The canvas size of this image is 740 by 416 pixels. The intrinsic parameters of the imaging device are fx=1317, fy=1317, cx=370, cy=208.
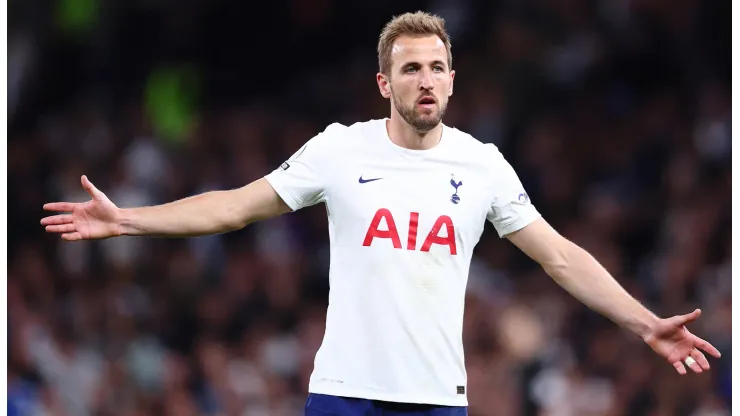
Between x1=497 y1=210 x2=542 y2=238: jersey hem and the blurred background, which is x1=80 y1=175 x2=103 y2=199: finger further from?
the blurred background

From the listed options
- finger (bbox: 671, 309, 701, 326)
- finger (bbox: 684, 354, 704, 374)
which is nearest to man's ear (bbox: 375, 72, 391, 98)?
finger (bbox: 671, 309, 701, 326)

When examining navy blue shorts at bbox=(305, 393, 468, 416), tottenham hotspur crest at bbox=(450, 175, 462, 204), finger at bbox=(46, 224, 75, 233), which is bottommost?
navy blue shorts at bbox=(305, 393, 468, 416)

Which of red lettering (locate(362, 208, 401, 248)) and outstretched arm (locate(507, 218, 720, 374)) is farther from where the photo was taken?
outstretched arm (locate(507, 218, 720, 374))

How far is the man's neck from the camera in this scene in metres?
5.67

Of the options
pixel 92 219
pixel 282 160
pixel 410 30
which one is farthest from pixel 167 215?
pixel 282 160

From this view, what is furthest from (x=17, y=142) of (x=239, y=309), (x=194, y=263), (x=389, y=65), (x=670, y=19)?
(x=389, y=65)

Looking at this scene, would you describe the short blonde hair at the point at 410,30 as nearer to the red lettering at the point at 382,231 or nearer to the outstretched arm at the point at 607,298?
the red lettering at the point at 382,231

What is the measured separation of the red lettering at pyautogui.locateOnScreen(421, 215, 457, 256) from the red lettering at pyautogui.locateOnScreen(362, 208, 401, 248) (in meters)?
0.13

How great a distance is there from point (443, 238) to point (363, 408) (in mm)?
781

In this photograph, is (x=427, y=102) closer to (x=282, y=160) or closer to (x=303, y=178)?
(x=303, y=178)

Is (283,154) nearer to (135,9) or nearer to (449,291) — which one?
(135,9)

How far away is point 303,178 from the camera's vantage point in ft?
18.5

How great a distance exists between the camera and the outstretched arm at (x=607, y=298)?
5602 mm

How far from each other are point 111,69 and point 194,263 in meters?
2.85
